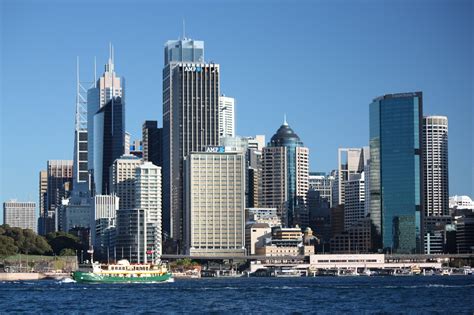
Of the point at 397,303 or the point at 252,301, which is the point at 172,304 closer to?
the point at 252,301

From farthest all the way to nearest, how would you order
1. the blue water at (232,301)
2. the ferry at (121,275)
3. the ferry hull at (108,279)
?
the ferry at (121,275) < the ferry hull at (108,279) < the blue water at (232,301)

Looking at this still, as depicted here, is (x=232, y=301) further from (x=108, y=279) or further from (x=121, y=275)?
(x=108, y=279)

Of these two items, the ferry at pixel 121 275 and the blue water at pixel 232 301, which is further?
the ferry at pixel 121 275

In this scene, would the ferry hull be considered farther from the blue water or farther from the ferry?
the blue water

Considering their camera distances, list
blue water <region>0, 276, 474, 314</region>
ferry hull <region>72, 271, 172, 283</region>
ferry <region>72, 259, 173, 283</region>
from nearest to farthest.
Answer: blue water <region>0, 276, 474, 314</region>
ferry hull <region>72, 271, 172, 283</region>
ferry <region>72, 259, 173, 283</region>

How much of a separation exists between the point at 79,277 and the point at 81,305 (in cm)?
7534

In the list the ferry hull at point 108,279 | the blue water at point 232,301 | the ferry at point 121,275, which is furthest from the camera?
the ferry at point 121,275

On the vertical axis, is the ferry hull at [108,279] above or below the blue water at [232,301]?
below

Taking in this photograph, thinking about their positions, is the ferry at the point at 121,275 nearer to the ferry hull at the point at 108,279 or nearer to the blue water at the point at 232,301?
the ferry hull at the point at 108,279

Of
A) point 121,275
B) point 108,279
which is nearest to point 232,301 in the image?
point 121,275

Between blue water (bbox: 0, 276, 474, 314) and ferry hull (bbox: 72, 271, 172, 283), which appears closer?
blue water (bbox: 0, 276, 474, 314)

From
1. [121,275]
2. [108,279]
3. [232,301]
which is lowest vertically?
[108,279]

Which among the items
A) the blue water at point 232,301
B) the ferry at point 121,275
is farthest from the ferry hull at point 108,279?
the blue water at point 232,301

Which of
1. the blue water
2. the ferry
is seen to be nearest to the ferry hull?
the ferry
